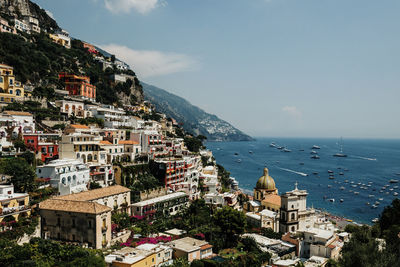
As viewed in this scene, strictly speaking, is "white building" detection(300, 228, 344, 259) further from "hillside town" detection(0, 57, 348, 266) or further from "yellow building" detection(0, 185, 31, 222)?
"yellow building" detection(0, 185, 31, 222)

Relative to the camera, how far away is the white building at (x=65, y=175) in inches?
1456

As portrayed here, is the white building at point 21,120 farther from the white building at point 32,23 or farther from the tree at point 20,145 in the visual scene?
the white building at point 32,23

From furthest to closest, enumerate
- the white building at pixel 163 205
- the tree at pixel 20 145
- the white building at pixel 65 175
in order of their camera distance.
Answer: the white building at pixel 163 205
the tree at pixel 20 145
the white building at pixel 65 175

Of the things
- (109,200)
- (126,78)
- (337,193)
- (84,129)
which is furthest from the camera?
(126,78)

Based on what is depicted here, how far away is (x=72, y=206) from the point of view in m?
32.5

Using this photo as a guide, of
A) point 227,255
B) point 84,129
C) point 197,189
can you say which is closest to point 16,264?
point 227,255

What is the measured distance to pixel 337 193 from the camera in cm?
9300

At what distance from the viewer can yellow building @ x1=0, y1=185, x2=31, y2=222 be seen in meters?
28.5

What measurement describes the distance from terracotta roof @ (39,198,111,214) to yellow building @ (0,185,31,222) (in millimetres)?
1891

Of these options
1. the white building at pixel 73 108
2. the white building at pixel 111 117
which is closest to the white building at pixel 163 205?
the white building at pixel 111 117

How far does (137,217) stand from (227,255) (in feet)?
40.9

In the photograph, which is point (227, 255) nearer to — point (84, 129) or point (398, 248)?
point (398, 248)

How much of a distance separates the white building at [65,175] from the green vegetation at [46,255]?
8.91 meters

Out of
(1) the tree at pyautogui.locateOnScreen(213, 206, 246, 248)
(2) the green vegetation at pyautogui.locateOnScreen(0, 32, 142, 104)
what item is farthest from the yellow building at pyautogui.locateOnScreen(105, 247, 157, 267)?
(2) the green vegetation at pyautogui.locateOnScreen(0, 32, 142, 104)
